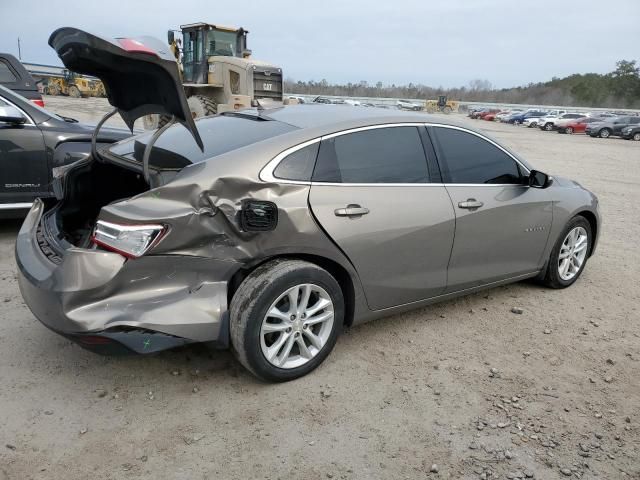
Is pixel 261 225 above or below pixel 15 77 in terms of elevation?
below

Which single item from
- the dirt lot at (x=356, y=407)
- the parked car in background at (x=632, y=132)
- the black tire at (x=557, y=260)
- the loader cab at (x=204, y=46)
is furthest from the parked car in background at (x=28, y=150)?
the parked car in background at (x=632, y=132)

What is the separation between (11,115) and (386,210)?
3.97 meters

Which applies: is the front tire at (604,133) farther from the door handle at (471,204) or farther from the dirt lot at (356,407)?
the door handle at (471,204)

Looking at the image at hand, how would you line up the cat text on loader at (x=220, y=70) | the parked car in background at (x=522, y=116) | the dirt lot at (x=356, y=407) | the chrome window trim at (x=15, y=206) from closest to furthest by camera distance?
the dirt lot at (x=356, y=407)
the chrome window trim at (x=15, y=206)
the cat text on loader at (x=220, y=70)
the parked car in background at (x=522, y=116)

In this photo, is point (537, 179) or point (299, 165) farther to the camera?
point (537, 179)

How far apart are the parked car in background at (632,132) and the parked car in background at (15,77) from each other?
118 ft

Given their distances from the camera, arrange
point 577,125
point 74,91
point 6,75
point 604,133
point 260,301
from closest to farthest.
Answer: point 260,301
point 6,75
point 604,133
point 577,125
point 74,91

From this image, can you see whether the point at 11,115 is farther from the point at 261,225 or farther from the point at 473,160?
the point at 473,160

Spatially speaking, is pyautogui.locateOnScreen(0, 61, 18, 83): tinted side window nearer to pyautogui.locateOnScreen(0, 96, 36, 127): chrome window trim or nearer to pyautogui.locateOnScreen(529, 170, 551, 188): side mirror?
pyautogui.locateOnScreen(0, 96, 36, 127): chrome window trim

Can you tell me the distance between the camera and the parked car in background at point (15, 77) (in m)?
8.01

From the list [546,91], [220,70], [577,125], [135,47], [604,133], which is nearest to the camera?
[135,47]

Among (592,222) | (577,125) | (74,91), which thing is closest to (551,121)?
(577,125)

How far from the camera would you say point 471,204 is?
3662mm

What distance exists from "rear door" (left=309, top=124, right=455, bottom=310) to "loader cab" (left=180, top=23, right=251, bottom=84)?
13.1m
